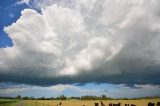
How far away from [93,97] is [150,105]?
91234mm

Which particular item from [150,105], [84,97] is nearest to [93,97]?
[84,97]

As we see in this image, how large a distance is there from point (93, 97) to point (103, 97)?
273 inches

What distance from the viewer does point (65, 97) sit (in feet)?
539

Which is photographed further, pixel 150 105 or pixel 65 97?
pixel 65 97

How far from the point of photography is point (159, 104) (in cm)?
6712

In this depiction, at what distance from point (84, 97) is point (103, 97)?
10.6 metres

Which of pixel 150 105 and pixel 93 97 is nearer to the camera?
pixel 150 105

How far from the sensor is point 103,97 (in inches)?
6368

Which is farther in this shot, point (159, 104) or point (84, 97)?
point (84, 97)

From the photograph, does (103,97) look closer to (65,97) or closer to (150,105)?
(65,97)

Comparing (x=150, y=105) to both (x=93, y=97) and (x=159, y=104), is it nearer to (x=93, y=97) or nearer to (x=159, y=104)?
(x=159, y=104)

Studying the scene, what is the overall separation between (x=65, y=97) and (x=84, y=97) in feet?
36.8

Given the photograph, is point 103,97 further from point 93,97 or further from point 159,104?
point 159,104

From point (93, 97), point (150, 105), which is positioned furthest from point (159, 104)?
point (93, 97)
